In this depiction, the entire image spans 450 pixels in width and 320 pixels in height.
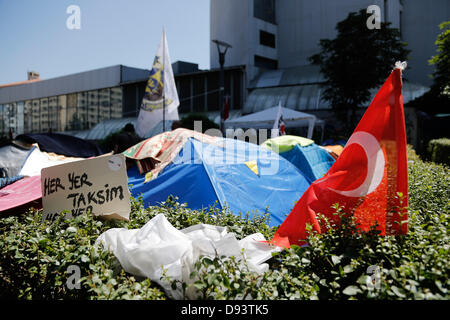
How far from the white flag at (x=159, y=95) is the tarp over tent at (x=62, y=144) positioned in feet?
4.93

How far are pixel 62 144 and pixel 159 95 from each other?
2.86 meters

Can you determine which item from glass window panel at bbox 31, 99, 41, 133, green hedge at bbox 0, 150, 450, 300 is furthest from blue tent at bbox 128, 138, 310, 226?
glass window panel at bbox 31, 99, 41, 133

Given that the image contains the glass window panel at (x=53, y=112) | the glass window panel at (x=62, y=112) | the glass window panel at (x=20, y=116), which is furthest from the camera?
the glass window panel at (x=20, y=116)

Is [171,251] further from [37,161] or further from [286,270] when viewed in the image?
[37,161]

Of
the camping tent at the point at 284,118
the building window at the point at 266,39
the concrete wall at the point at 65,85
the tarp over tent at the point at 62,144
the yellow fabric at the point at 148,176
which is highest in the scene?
the building window at the point at 266,39

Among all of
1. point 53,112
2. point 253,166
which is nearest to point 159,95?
point 253,166

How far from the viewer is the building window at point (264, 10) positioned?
26875 mm

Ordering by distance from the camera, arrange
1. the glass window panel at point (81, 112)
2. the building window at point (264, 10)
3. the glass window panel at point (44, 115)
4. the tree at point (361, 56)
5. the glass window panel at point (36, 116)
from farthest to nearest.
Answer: the glass window panel at point (36, 116)
the glass window panel at point (44, 115)
the glass window panel at point (81, 112)
the building window at point (264, 10)
the tree at point (361, 56)

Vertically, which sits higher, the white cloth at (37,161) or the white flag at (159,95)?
the white flag at (159,95)

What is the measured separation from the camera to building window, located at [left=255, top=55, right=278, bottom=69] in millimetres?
27016

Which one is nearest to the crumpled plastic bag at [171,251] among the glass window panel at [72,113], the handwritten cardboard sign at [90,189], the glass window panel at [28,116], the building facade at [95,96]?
the handwritten cardboard sign at [90,189]

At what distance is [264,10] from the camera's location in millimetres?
27578

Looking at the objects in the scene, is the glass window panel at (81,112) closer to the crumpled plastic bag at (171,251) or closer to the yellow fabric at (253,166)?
the yellow fabric at (253,166)

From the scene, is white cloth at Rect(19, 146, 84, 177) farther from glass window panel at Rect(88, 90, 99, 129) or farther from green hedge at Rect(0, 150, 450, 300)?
glass window panel at Rect(88, 90, 99, 129)
